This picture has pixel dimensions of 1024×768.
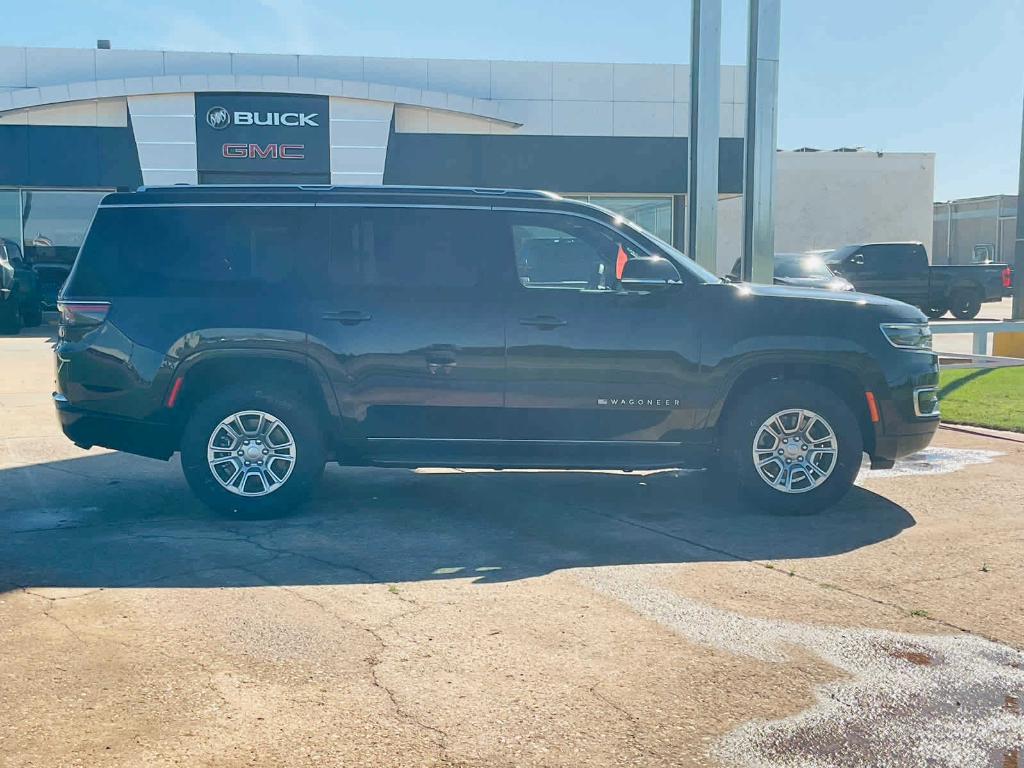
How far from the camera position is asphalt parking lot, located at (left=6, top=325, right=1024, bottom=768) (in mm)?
3531

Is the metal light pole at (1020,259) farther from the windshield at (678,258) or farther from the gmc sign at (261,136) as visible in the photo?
the windshield at (678,258)

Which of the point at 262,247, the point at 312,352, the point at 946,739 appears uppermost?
the point at 262,247

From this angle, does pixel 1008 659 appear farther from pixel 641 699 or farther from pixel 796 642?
pixel 641 699

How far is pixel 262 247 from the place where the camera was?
6746 mm

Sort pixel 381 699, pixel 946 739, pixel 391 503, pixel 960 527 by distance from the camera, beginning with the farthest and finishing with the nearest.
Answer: pixel 391 503 → pixel 960 527 → pixel 381 699 → pixel 946 739

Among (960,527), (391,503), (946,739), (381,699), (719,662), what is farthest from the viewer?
(391,503)

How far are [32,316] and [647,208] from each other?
16080 millimetres

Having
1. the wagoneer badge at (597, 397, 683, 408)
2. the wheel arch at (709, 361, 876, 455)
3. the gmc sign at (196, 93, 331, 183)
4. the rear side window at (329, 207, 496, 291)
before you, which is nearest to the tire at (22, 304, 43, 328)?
the gmc sign at (196, 93, 331, 183)

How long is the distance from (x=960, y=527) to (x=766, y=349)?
1602 mm

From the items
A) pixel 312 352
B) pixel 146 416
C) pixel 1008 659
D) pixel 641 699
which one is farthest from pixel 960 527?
pixel 146 416

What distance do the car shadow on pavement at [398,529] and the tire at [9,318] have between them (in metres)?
14.9

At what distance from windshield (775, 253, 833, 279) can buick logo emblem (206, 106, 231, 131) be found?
1438 cm

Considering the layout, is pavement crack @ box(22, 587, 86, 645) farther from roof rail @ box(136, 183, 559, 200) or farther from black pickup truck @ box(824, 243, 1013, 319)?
black pickup truck @ box(824, 243, 1013, 319)

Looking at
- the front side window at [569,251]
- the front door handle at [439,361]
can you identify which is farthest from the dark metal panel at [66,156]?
the front door handle at [439,361]
